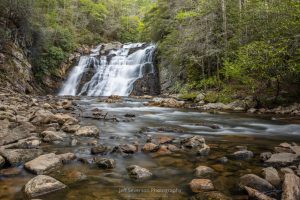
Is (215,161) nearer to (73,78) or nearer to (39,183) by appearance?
(39,183)

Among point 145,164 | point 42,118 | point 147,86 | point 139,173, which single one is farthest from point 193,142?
point 147,86

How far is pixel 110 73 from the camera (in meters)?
28.6

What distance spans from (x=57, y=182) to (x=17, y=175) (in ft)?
3.11

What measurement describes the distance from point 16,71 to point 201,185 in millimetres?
19580

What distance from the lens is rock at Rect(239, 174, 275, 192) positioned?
14.4 feet

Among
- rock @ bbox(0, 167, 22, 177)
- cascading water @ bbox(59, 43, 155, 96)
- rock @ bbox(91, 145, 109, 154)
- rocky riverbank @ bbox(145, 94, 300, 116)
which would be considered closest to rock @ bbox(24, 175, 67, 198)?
rock @ bbox(0, 167, 22, 177)

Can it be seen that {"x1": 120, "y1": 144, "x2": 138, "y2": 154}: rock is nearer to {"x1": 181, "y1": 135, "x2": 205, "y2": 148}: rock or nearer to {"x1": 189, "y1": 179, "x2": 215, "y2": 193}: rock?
{"x1": 181, "y1": 135, "x2": 205, "y2": 148}: rock

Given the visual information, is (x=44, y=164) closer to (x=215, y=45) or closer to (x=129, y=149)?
(x=129, y=149)

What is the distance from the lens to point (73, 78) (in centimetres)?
2788

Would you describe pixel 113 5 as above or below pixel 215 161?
above

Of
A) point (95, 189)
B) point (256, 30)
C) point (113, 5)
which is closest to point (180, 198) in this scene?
point (95, 189)

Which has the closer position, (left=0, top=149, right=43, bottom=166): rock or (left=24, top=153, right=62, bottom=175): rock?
(left=24, top=153, right=62, bottom=175): rock

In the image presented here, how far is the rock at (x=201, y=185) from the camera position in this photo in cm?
448

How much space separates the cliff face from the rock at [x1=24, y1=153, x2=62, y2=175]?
14625 millimetres
